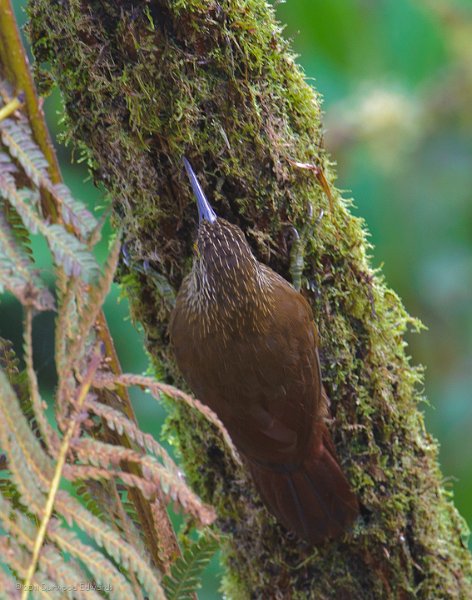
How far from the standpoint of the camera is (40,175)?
1497mm

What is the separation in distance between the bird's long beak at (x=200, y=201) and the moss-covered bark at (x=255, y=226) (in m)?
0.03

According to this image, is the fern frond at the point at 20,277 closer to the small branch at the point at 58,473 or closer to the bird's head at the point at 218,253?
the small branch at the point at 58,473

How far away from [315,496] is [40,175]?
1362mm

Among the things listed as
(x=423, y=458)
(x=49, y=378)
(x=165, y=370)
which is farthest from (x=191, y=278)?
(x=49, y=378)

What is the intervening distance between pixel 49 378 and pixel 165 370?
2264mm

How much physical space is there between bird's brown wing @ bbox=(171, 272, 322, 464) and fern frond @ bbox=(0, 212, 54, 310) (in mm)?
999

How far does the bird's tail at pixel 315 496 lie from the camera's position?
2.36m

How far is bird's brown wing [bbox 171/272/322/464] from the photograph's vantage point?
239 centimetres

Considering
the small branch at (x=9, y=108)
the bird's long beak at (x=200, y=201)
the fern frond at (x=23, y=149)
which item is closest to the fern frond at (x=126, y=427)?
the fern frond at (x=23, y=149)

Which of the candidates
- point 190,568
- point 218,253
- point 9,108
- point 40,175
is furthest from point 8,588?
point 218,253

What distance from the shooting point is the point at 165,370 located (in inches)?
101

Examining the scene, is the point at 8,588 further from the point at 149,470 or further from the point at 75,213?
Answer: the point at 75,213

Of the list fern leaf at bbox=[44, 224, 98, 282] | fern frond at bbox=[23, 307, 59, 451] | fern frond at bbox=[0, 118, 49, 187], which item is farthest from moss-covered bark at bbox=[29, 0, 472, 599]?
fern frond at bbox=[23, 307, 59, 451]

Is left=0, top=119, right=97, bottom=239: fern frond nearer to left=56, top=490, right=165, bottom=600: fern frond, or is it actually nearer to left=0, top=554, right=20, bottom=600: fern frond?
left=56, top=490, right=165, bottom=600: fern frond
